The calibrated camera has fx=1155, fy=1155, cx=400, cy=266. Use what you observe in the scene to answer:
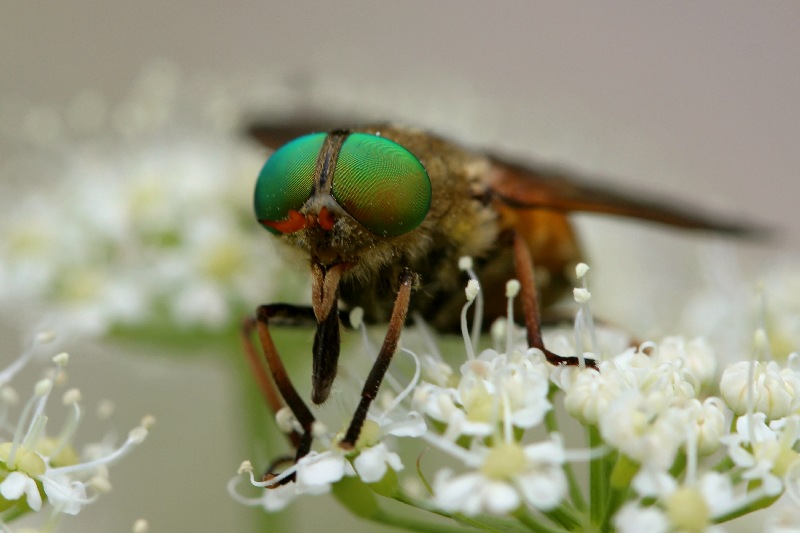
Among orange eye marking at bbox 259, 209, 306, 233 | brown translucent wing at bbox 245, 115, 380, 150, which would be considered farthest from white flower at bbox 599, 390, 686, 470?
brown translucent wing at bbox 245, 115, 380, 150

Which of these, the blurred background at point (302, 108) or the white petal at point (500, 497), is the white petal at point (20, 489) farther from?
the blurred background at point (302, 108)

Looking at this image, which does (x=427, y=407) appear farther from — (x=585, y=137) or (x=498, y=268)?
(x=585, y=137)

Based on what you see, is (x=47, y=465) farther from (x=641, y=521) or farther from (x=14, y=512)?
(x=641, y=521)

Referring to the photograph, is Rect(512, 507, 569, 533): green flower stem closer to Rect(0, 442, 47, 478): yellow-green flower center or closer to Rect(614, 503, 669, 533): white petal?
Rect(614, 503, 669, 533): white petal

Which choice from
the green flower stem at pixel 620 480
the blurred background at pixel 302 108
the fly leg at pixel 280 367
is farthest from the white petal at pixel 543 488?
the blurred background at pixel 302 108

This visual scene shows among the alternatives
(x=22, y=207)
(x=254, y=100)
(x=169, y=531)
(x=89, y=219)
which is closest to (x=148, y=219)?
(x=89, y=219)

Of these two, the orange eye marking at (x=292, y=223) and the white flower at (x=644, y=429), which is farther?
the orange eye marking at (x=292, y=223)
